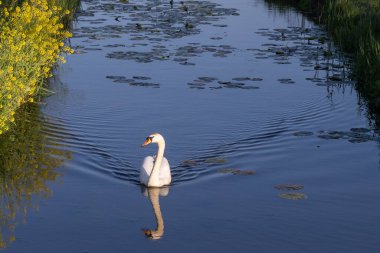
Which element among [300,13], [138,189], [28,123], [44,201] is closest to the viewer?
[44,201]

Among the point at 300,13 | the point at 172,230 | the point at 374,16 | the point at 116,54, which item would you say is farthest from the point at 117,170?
the point at 300,13

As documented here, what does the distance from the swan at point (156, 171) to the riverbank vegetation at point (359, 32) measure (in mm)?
7085

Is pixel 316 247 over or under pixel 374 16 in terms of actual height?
under

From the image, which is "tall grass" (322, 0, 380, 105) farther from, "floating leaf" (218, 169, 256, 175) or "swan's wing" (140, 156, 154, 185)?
"swan's wing" (140, 156, 154, 185)

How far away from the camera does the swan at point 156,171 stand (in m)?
13.4

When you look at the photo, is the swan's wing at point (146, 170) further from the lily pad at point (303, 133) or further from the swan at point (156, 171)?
the lily pad at point (303, 133)

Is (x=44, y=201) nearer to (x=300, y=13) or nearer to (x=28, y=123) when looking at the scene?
(x=28, y=123)

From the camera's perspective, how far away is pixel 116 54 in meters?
24.0

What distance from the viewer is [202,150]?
15.3 metres

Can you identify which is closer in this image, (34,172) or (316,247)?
(316,247)

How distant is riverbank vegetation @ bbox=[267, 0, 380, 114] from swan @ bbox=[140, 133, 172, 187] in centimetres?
708

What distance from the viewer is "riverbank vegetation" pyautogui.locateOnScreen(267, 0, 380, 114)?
20.0 metres

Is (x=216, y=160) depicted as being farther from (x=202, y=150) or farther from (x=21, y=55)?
(x=21, y=55)

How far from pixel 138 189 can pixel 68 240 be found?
2.68 metres
